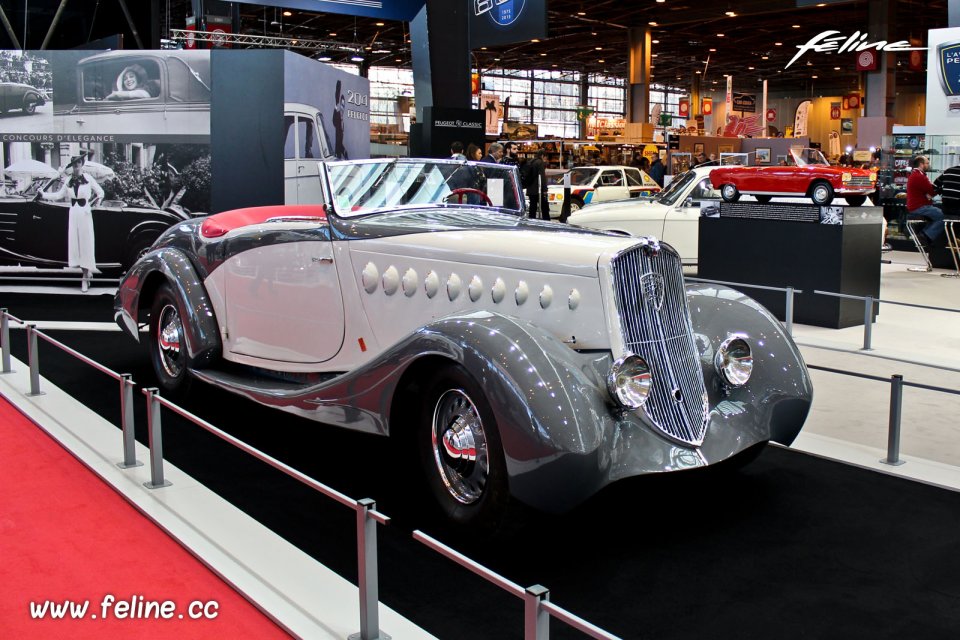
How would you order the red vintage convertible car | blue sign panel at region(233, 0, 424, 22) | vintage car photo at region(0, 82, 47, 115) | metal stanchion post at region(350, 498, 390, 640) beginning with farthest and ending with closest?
blue sign panel at region(233, 0, 424, 22)
the red vintage convertible car
vintage car photo at region(0, 82, 47, 115)
metal stanchion post at region(350, 498, 390, 640)

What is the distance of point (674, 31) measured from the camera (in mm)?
36719

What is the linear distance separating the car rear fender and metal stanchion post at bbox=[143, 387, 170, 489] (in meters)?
1.35

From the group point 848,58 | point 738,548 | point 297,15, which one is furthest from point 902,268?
point 848,58

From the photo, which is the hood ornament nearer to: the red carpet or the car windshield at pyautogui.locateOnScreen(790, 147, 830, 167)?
the red carpet

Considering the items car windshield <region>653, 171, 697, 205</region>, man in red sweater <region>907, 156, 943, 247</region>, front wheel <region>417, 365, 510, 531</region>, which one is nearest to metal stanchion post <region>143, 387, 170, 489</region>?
front wheel <region>417, 365, 510, 531</region>

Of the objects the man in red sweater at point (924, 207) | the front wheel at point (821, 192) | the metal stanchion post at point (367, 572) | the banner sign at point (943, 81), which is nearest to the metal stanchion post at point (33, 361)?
the metal stanchion post at point (367, 572)

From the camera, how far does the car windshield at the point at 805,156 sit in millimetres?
12961

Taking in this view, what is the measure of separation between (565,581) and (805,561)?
993 mm

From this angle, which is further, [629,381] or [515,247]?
[515,247]

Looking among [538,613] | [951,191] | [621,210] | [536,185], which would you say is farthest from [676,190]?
[538,613]

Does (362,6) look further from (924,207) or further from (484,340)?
(484,340)

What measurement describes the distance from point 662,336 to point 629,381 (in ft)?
1.75

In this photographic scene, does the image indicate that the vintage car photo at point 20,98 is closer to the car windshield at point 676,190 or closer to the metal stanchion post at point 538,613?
the car windshield at point 676,190

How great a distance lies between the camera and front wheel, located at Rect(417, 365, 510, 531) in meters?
3.63
